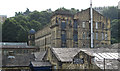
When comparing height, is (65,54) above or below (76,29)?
below

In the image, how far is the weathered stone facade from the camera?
165ft

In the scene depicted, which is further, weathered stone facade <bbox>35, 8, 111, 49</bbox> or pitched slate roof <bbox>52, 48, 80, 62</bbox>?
weathered stone facade <bbox>35, 8, 111, 49</bbox>

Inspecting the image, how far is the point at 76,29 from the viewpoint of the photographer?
172 ft

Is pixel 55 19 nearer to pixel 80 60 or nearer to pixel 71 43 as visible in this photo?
pixel 71 43

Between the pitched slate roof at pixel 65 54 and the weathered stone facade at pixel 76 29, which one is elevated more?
the weathered stone facade at pixel 76 29

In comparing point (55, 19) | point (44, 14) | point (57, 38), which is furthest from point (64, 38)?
point (44, 14)

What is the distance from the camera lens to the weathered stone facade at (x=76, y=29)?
50250mm

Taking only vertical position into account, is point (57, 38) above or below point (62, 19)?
below

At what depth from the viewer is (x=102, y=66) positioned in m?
18.4

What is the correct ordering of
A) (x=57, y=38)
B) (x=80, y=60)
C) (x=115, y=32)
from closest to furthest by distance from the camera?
1. (x=80, y=60)
2. (x=57, y=38)
3. (x=115, y=32)

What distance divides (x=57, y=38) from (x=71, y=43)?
392 centimetres

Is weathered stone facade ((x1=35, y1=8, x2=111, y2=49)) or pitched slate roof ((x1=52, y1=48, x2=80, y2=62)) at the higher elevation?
weathered stone facade ((x1=35, y1=8, x2=111, y2=49))

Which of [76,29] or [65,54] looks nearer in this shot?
[65,54]

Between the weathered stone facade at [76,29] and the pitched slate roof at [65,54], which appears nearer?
the pitched slate roof at [65,54]
